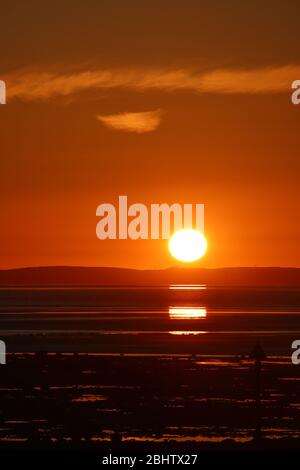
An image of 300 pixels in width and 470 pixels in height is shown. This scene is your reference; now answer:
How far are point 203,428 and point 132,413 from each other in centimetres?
374

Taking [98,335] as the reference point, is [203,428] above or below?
below

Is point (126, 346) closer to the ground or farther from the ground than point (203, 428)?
farther from the ground

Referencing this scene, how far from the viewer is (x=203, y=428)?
34.1 meters

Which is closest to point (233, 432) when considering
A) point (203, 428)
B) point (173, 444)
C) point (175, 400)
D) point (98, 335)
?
point (203, 428)

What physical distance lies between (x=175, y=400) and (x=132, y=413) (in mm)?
3542

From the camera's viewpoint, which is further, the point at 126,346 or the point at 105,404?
the point at 126,346

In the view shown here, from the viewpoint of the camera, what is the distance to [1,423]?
34.6 metres
